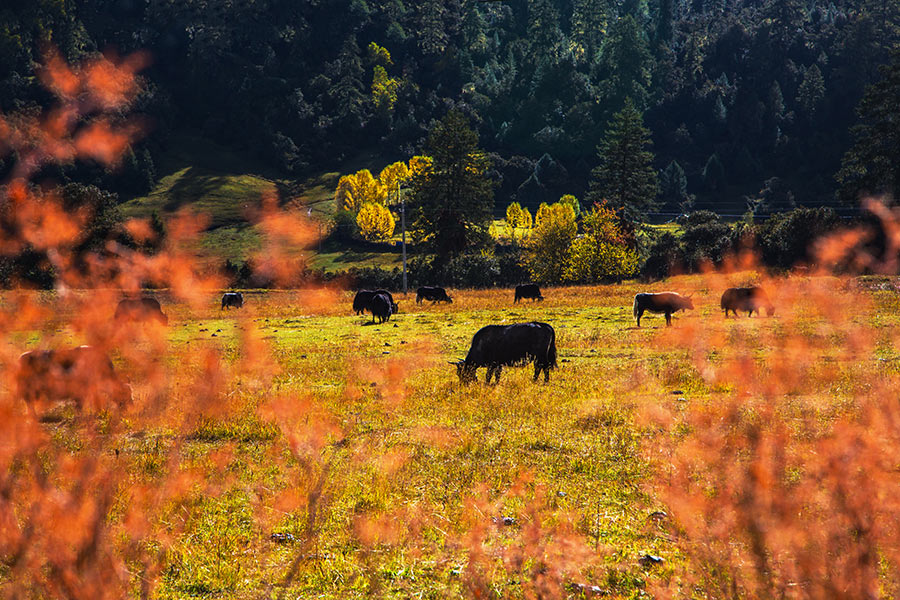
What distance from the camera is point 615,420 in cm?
1352

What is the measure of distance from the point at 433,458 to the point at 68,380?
980cm

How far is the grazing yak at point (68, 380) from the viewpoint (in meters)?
15.7

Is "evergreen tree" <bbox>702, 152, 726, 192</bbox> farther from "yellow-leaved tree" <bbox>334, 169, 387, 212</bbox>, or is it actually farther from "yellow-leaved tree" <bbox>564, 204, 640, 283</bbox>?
"yellow-leaved tree" <bbox>564, 204, 640, 283</bbox>

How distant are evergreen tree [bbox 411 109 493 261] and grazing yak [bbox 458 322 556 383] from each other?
7302 centimetres

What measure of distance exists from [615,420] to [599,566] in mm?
6333

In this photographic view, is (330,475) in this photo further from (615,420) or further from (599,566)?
(615,420)

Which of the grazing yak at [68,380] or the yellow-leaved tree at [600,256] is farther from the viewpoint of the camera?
the yellow-leaved tree at [600,256]

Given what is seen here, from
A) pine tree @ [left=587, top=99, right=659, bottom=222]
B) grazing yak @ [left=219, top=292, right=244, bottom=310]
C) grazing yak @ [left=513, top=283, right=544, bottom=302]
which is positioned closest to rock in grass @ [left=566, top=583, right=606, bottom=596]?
grazing yak @ [left=513, top=283, right=544, bottom=302]

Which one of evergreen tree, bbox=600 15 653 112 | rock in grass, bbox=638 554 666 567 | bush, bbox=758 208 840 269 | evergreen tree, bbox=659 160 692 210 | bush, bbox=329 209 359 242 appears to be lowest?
rock in grass, bbox=638 554 666 567

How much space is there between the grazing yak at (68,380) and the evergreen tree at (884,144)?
268 feet

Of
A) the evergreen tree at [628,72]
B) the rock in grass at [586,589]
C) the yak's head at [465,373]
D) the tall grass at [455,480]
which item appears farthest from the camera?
the evergreen tree at [628,72]

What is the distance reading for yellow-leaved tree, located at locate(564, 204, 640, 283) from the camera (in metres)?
81.2

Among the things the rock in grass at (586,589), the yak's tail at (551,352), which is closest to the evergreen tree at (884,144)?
the yak's tail at (551,352)

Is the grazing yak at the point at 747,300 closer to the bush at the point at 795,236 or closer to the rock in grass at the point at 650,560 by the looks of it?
the rock in grass at the point at 650,560
